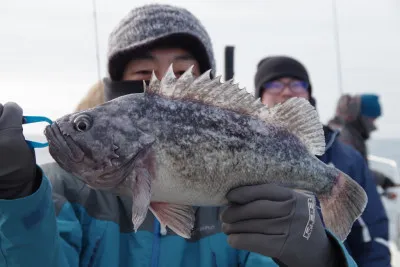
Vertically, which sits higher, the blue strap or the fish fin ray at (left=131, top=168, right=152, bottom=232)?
the blue strap

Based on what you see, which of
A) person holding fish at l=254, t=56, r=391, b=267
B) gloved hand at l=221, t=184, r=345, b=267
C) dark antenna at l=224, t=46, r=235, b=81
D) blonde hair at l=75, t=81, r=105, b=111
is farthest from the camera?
dark antenna at l=224, t=46, r=235, b=81

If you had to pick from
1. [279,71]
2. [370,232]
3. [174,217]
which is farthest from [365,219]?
[174,217]

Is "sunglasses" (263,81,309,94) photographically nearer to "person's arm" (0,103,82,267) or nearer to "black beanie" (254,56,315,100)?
"black beanie" (254,56,315,100)

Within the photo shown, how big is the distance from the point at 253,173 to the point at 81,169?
65 cm

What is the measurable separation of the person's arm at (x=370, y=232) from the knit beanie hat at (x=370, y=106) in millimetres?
2141

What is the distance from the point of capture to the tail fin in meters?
1.97

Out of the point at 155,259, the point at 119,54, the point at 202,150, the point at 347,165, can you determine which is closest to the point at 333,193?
the point at 202,150

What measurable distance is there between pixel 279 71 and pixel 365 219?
5.36ft

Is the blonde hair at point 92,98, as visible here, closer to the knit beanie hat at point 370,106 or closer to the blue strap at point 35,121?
the blue strap at point 35,121

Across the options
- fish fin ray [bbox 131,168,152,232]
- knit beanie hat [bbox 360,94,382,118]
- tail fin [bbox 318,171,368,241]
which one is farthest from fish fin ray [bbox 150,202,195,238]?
knit beanie hat [bbox 360,94,382,118]

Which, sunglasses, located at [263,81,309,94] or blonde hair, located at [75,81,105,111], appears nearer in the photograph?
blonde hair, located at [75,81,105,111]

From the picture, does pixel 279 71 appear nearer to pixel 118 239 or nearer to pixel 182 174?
pixel 118 239

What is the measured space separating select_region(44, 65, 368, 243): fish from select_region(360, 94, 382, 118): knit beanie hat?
439 cm

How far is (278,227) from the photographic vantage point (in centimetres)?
201
